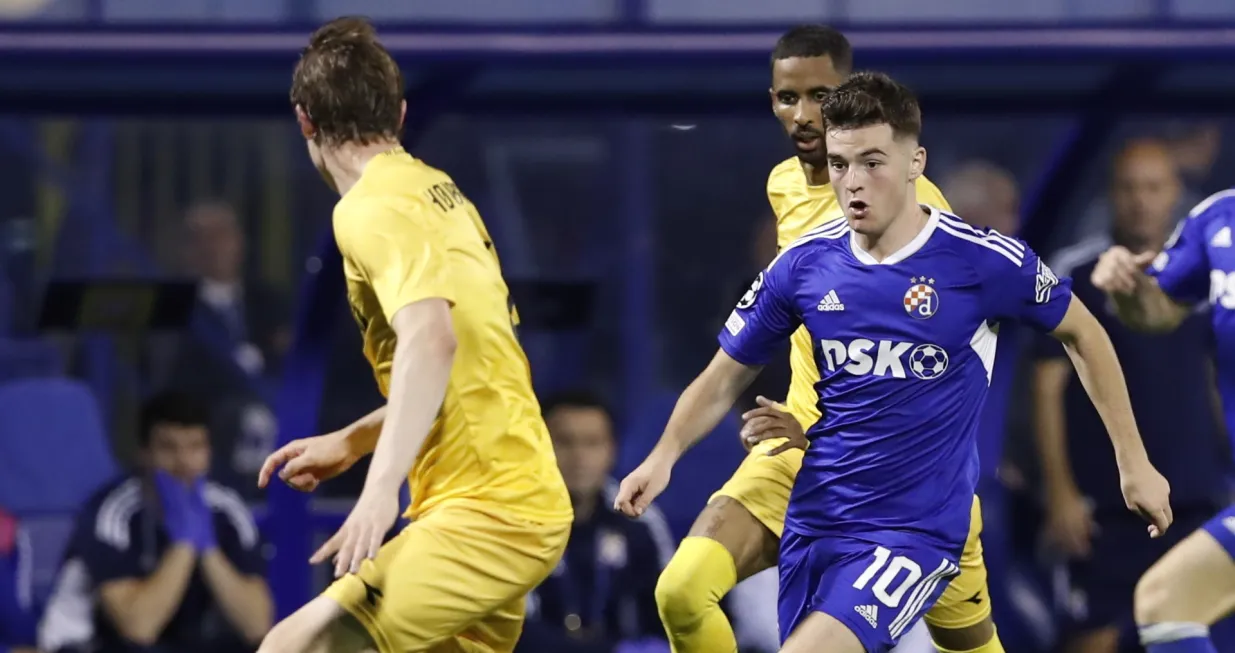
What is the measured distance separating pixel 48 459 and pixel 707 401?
159 inches

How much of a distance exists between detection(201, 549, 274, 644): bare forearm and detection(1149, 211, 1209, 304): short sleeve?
10.7 ft

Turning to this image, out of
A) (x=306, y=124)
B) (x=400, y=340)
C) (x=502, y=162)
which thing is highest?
(x=306, y=124)

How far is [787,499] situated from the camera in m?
4.81

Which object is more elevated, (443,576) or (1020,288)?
(1020,288)

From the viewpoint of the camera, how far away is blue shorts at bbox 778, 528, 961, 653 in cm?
428

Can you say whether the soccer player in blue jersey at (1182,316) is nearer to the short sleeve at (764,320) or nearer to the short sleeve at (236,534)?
the short sleeve at (764,320)

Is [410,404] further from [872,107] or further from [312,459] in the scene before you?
[872,107]

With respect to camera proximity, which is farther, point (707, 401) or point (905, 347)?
point (707, 401)

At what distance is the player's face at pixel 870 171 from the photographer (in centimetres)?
427

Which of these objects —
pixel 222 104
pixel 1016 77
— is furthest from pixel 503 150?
pixel 1016 77

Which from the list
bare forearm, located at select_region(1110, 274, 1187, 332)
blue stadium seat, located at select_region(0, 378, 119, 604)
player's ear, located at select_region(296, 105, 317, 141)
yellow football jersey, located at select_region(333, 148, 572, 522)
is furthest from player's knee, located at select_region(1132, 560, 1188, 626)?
blue stadium seat, located at select_region(0, 378, 119, 604)


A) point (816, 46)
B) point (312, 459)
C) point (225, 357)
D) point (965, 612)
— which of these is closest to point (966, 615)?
point (965, 612)

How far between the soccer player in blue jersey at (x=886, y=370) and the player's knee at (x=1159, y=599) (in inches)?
30.1

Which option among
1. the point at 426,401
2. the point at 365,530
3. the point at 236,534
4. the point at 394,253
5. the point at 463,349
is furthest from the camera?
the point at 236,534
